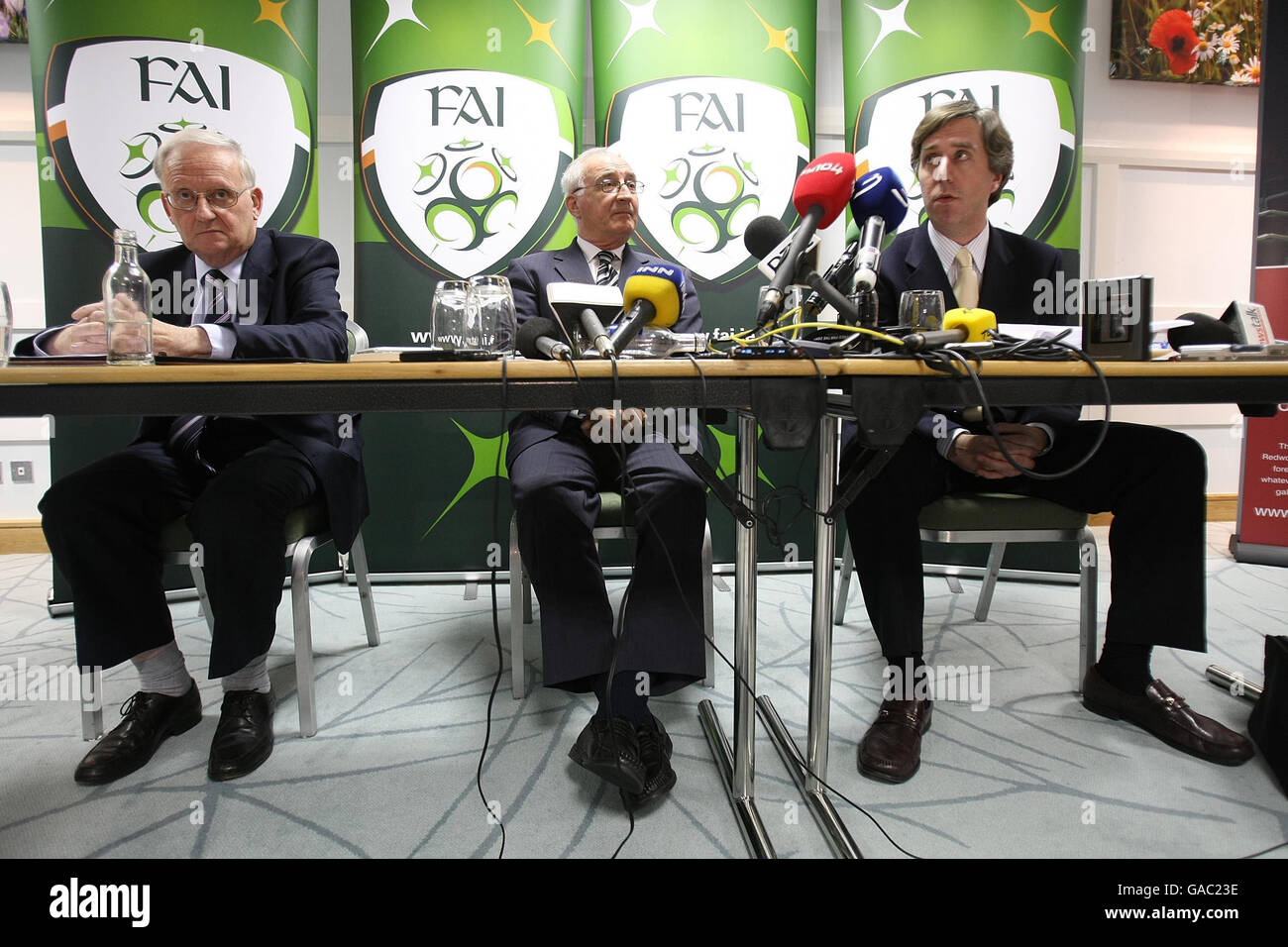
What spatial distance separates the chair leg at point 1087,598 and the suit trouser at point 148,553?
1719 mm

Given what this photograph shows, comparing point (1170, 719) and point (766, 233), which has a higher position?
point (766, 233)

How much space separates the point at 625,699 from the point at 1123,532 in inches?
43.0

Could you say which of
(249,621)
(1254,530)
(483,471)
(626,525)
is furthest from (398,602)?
(1254,530)

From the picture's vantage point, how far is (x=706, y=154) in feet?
8.34

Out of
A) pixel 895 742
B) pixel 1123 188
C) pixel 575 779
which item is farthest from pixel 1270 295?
pixel 575 779

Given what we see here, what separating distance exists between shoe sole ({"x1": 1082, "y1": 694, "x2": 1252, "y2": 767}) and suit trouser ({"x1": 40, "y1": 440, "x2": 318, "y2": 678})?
177 centimetres

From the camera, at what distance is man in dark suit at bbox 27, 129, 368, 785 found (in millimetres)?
1377

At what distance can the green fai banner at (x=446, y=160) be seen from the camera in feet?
7.98

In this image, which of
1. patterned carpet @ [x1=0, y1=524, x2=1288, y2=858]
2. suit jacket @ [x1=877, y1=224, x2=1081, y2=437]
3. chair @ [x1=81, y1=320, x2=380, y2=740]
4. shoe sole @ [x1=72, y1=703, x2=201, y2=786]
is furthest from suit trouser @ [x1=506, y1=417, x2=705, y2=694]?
shoe sole @ [x1=72, y1=703, x2=201, y2=786]

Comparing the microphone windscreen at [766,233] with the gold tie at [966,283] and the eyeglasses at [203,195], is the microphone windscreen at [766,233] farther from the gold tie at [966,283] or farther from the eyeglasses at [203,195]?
the eyeglasses at [203,195]

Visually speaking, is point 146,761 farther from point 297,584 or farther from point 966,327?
point 966,327
